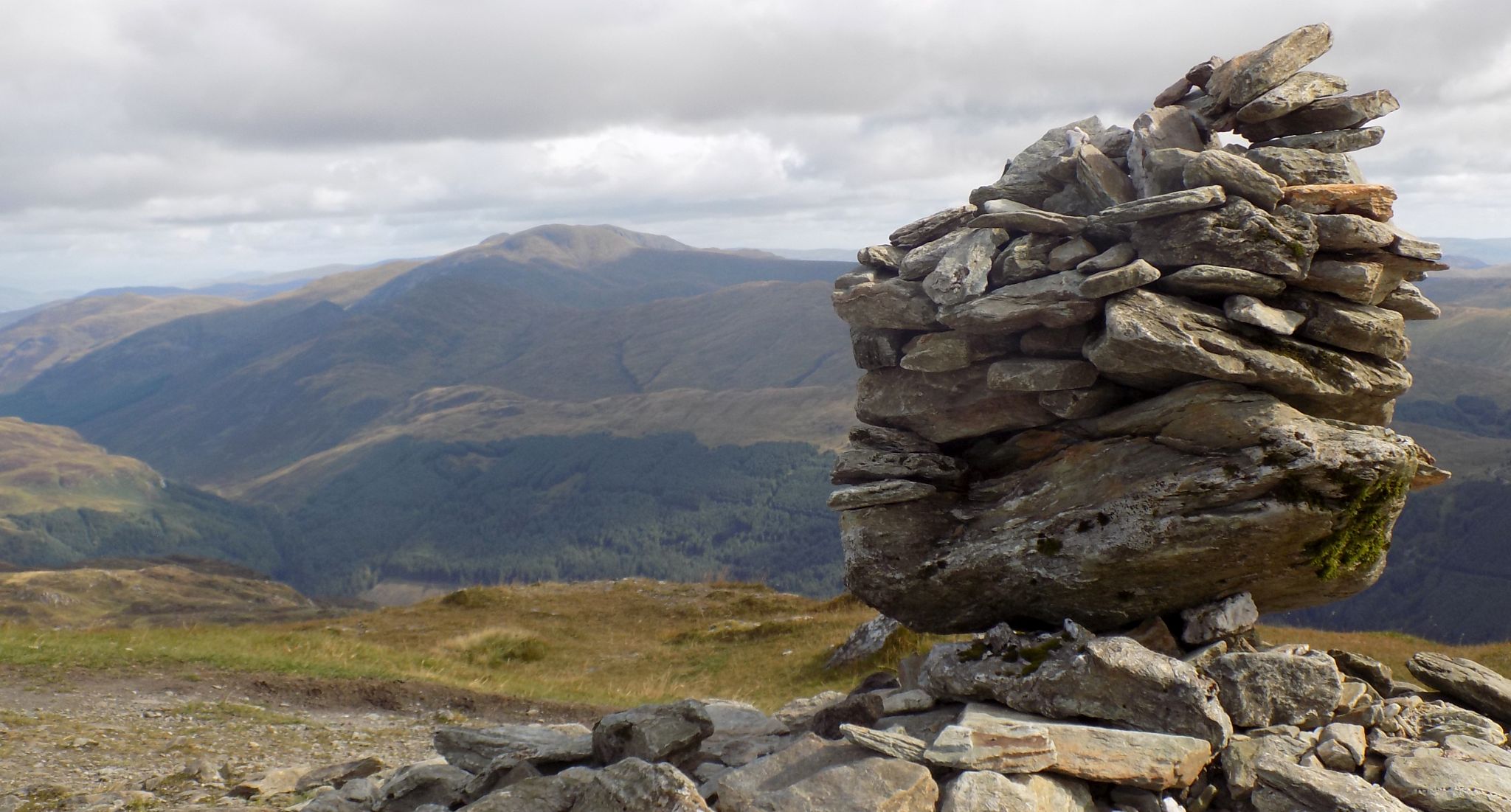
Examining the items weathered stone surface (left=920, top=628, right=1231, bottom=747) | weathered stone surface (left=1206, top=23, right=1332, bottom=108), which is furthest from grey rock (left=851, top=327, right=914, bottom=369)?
weathered stone surface (left=1206, top=23, right=1332, bottom=108)

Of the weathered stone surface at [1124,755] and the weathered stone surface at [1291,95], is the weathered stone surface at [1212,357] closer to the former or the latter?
the weathered stone surface at [1291,95]

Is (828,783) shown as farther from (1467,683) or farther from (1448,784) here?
(1467,683)

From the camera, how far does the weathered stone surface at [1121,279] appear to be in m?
18.1

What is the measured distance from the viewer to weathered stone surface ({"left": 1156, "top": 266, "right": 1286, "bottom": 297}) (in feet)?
59.9

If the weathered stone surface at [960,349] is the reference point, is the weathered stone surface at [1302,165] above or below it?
above

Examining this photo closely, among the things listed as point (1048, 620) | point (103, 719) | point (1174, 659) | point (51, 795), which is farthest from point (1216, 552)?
point (103, 719)

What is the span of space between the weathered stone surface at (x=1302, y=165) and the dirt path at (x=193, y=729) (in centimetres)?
2503

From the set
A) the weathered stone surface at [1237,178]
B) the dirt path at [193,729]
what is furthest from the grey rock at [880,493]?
the dirt path at [193,729]

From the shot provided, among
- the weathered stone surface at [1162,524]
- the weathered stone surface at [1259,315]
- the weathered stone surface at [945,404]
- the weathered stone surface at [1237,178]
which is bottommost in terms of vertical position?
the weathered stone surface at [1162,524]

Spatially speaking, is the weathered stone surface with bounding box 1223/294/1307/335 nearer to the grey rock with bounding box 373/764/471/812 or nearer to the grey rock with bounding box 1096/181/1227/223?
the grey rock with bounding box 1096/181/1227/223

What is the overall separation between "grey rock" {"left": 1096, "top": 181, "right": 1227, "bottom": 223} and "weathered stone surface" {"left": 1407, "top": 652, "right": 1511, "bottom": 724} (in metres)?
9.90

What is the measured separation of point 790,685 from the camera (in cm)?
3741

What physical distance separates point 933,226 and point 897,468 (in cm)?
579

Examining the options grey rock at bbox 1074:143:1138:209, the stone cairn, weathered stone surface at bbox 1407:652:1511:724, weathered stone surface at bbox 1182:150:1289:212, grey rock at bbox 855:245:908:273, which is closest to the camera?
the stone cairn
